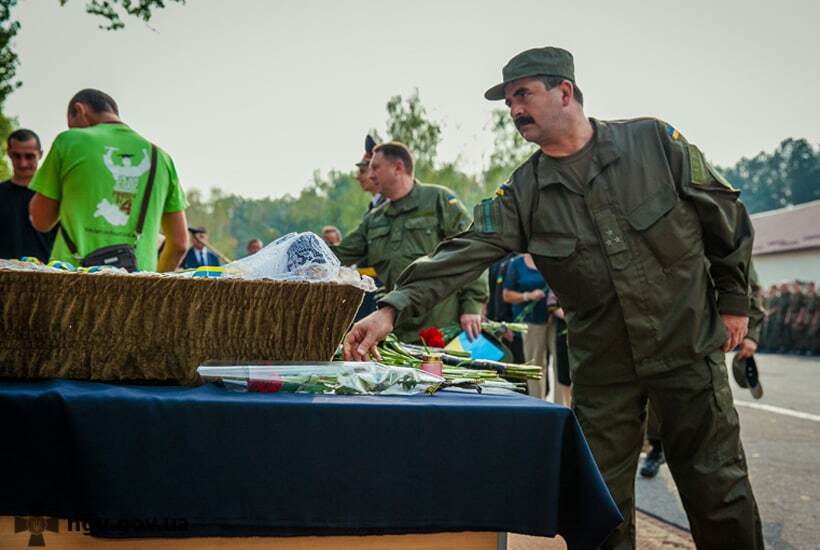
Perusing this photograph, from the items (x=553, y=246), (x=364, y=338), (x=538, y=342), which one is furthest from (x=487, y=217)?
(x=538, y=342)

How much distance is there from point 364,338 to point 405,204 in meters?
3.49

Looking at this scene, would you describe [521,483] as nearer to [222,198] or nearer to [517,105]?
[517,105]

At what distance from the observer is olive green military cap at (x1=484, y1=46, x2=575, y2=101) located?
10.5 feet

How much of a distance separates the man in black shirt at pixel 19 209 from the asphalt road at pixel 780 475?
15.6ft

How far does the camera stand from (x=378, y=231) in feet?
19.2

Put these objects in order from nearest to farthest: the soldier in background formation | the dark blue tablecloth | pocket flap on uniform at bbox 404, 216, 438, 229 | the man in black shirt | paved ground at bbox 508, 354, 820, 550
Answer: the dark blue tablecloth
paved ground at bbox 508, 354, 820, 550
pocket flap on uniform at bbox 404, 216, 438, 229
the man in black shirt
the soldier in background formation

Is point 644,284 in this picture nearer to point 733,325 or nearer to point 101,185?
point 733,325

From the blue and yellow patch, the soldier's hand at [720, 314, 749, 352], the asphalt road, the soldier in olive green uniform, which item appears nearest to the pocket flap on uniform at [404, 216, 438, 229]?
the soldier in olive green uniform

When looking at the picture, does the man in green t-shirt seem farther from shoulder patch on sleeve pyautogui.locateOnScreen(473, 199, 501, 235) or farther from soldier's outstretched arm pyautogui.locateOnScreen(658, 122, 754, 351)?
soldier's outstretched arm pyautogui.locateOnScreen(658, 122, 754, 351)

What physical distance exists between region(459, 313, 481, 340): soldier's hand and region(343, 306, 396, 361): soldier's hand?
103 inches

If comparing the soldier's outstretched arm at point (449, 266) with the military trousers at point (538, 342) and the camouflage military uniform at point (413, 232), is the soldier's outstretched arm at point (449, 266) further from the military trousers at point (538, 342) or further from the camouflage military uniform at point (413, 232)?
the military trousers at point (538, 342)

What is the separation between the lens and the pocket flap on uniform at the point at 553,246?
3154mm

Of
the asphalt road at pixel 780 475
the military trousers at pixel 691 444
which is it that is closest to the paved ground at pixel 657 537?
the asphalt road at pixel 780 475

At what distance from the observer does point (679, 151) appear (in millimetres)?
3180
